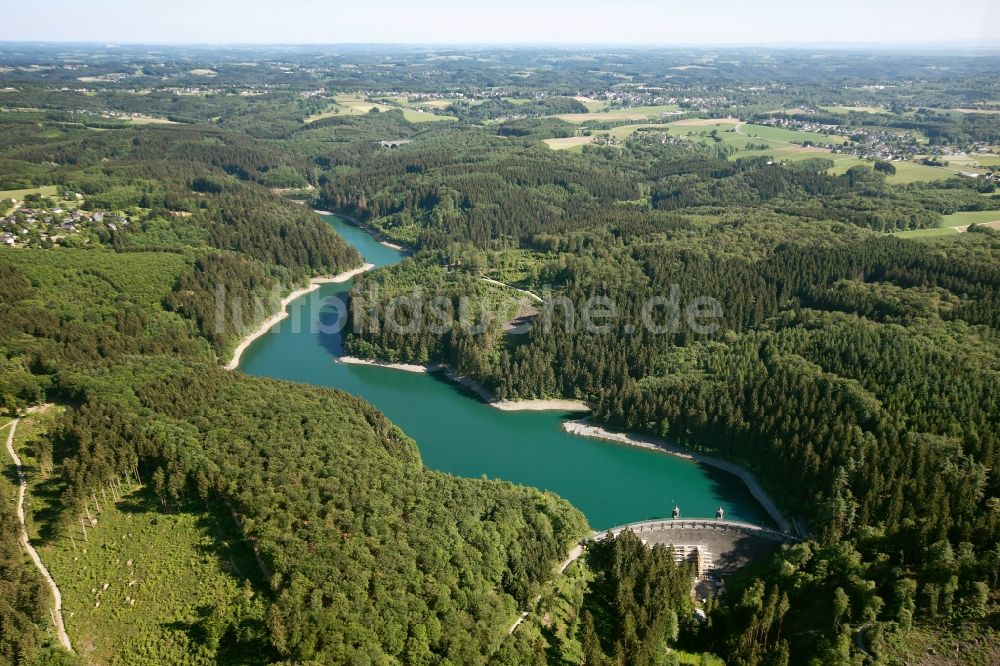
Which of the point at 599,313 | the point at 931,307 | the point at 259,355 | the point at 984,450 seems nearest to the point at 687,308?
the point at 599,313

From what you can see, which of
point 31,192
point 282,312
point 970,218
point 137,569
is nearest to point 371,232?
point 282,312

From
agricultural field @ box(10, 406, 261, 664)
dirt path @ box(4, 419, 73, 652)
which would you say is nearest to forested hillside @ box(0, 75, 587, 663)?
agricultural field @ box(10, 406, 261, 664)

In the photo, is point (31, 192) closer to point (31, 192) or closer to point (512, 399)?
point (31, 192)

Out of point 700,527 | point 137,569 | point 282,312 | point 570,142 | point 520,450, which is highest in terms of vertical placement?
point 570,142

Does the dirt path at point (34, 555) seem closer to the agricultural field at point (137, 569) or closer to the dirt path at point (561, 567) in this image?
the agricultural field at point (137, 569)

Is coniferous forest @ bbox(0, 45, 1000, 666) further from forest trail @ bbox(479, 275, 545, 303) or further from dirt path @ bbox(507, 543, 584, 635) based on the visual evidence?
forest trail @ bbox(479, 275, 545, 303)
